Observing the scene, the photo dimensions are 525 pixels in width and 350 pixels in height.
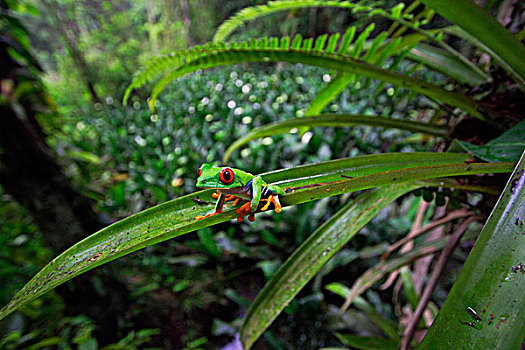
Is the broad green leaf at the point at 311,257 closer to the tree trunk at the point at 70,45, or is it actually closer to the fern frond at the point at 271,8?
the fern frond at the point at 271,8

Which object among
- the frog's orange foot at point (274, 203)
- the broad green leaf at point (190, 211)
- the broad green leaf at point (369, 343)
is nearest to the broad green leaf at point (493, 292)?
the broad green leaf at point (190, 211)

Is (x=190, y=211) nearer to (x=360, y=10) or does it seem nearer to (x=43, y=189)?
(x=360, y=10)

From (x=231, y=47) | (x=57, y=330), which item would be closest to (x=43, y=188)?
(x=57, y=330)

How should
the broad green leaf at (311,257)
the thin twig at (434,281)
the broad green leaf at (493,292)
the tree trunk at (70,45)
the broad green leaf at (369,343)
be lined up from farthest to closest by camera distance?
1. the tree trunk at (70,45)
2. the broad green leaf at (369,343)
3. the thin twig at (434,281)
4. the broad green leaf at (311,257)
5. the broad green leaf at (493,292)

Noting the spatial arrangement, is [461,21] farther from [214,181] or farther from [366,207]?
[214,181]

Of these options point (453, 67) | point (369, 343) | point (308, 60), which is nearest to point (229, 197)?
point (308, 60)

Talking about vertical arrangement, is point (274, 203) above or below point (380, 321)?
above
